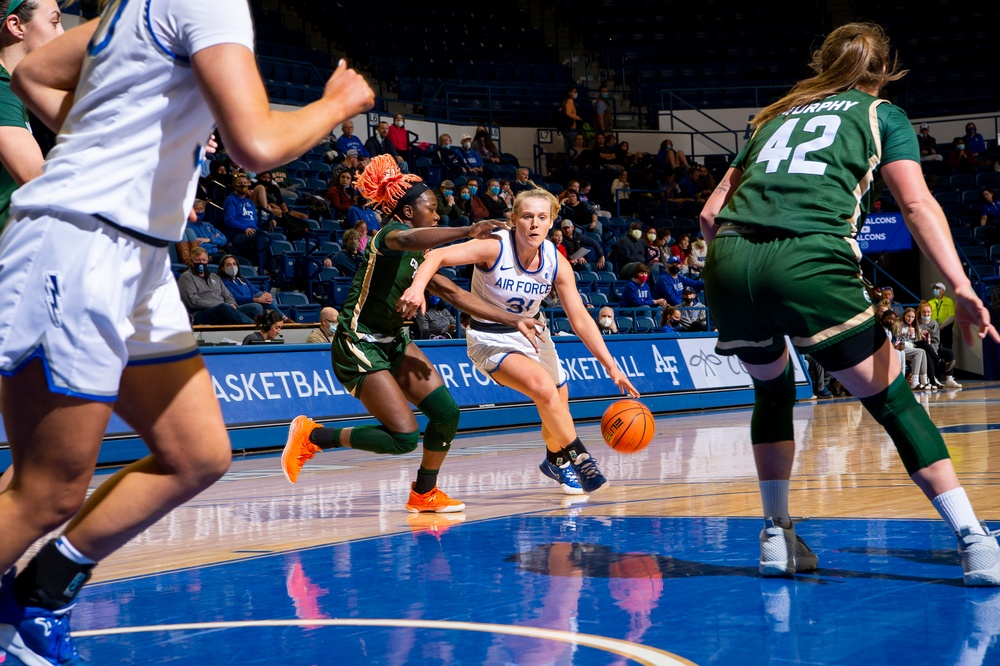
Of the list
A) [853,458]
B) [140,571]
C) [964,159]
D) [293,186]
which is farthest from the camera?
[964,159]

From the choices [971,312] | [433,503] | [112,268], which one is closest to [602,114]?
[433,503]

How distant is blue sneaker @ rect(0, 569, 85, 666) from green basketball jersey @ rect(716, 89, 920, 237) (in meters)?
2.39

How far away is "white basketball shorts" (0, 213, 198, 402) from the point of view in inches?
88.6

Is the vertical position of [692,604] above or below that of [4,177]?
below

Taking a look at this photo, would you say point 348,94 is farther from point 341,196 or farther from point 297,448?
point 341,196

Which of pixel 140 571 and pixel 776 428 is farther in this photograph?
pixel 140 571

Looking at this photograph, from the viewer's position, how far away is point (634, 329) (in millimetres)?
16703

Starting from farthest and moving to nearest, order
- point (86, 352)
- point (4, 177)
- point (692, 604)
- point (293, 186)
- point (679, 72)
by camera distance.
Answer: point (679, 72)
point (293, 186)
point (4, 177)
point (692, 604)
point (86, 352)

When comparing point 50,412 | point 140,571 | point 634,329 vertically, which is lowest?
point 634,329

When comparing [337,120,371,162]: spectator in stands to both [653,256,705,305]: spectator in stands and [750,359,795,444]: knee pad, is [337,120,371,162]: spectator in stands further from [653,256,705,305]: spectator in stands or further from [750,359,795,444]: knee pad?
[750,359,795,444]: knee pad

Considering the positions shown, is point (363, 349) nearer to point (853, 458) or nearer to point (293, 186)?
point (853, 458)

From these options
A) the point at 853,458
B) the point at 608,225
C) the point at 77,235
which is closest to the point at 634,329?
the point at 608,225

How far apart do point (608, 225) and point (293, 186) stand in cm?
714

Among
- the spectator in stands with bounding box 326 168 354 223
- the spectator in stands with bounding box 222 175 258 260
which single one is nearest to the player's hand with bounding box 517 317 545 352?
the spectator in stands with bounding box 222 175 258 260
